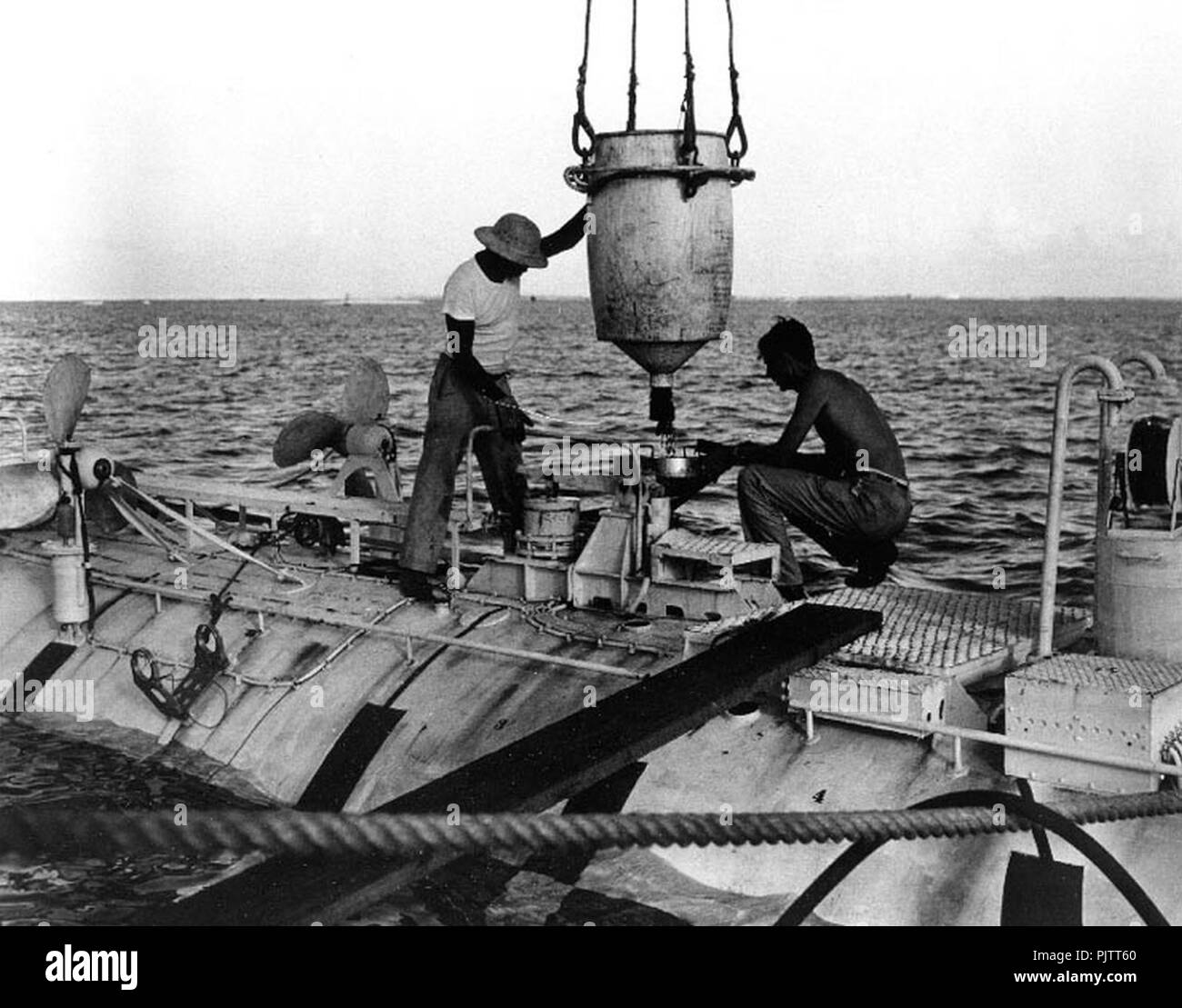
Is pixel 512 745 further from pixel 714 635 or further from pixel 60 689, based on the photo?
pixel 60 689

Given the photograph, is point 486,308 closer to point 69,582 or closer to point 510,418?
point 510,418

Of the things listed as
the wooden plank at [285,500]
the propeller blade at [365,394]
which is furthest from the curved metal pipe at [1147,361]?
the propeller blade at [365,394]

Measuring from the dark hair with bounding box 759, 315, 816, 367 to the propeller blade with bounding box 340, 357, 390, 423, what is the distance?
457cm

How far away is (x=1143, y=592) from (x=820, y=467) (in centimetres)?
290

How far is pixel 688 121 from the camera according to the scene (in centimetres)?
991

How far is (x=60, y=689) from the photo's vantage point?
12.3m

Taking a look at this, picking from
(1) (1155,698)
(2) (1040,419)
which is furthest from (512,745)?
(2) (1040,419)

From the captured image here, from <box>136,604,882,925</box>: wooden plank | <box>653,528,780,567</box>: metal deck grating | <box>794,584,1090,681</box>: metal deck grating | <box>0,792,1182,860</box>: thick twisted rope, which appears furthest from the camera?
<box>653,528,780,567</box>: metal deck grating

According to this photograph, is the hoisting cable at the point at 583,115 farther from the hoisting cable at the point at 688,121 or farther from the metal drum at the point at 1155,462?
the metal drum at the point at 1155,462

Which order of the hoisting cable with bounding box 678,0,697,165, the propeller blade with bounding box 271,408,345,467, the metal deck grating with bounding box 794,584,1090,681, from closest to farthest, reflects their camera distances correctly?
the metal deck grating with bounding box 794,584,1090,681 → the hoisting cable with bounding box 678,0,697,165 → the propeller blade with bounding box 271,408,345,467

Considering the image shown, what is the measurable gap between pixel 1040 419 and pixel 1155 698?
3836 centimetres

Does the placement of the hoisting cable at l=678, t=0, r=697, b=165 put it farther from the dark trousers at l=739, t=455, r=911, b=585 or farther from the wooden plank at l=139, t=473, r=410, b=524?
the wooden plank at l=139, t=473, r=410, b=524

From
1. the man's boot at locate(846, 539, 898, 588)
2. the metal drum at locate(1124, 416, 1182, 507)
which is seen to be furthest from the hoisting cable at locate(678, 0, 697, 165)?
the metal drum at locate(1124, 416, 1182, 507)

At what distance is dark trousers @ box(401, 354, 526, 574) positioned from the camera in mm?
11492
